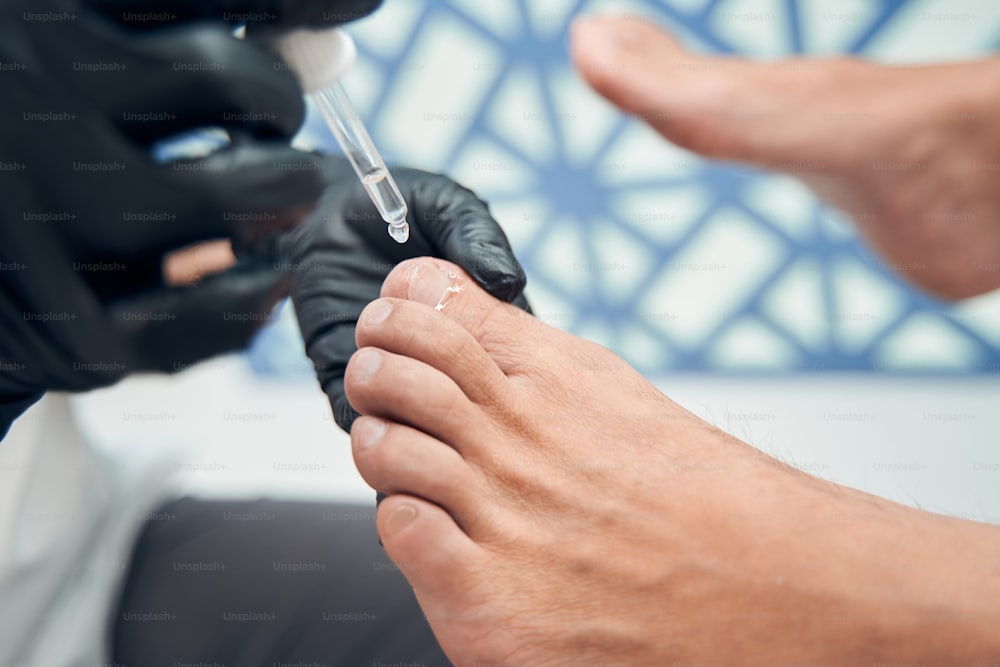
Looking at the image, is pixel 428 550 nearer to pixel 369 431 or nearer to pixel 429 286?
pixel 369 431

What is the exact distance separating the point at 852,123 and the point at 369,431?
77 cm

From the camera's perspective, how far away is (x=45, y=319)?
46cm

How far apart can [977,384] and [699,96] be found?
100 cm

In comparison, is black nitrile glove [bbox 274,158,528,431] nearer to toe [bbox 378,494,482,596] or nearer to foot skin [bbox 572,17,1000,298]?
toe [bbox 378,494,482,596]

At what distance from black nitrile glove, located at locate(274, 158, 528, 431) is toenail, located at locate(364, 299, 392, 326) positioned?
0.27 ft

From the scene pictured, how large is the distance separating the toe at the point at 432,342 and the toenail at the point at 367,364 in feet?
0.08

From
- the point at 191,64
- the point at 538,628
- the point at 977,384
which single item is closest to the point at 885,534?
the point at 538,628

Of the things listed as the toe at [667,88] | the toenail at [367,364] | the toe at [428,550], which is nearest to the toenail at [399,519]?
the toe at [428,550]

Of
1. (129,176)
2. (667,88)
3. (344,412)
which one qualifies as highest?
(667,88)

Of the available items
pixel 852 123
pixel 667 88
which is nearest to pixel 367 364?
pixel 667 88

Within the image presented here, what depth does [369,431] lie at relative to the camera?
571 mm

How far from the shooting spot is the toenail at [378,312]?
590 mm

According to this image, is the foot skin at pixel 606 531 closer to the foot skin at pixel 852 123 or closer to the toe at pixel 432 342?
the toe at pixel 432 342

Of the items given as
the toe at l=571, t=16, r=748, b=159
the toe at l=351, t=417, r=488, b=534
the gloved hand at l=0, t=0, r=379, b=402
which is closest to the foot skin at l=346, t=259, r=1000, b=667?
the toe at l=351, t=417, r=488, b=534
